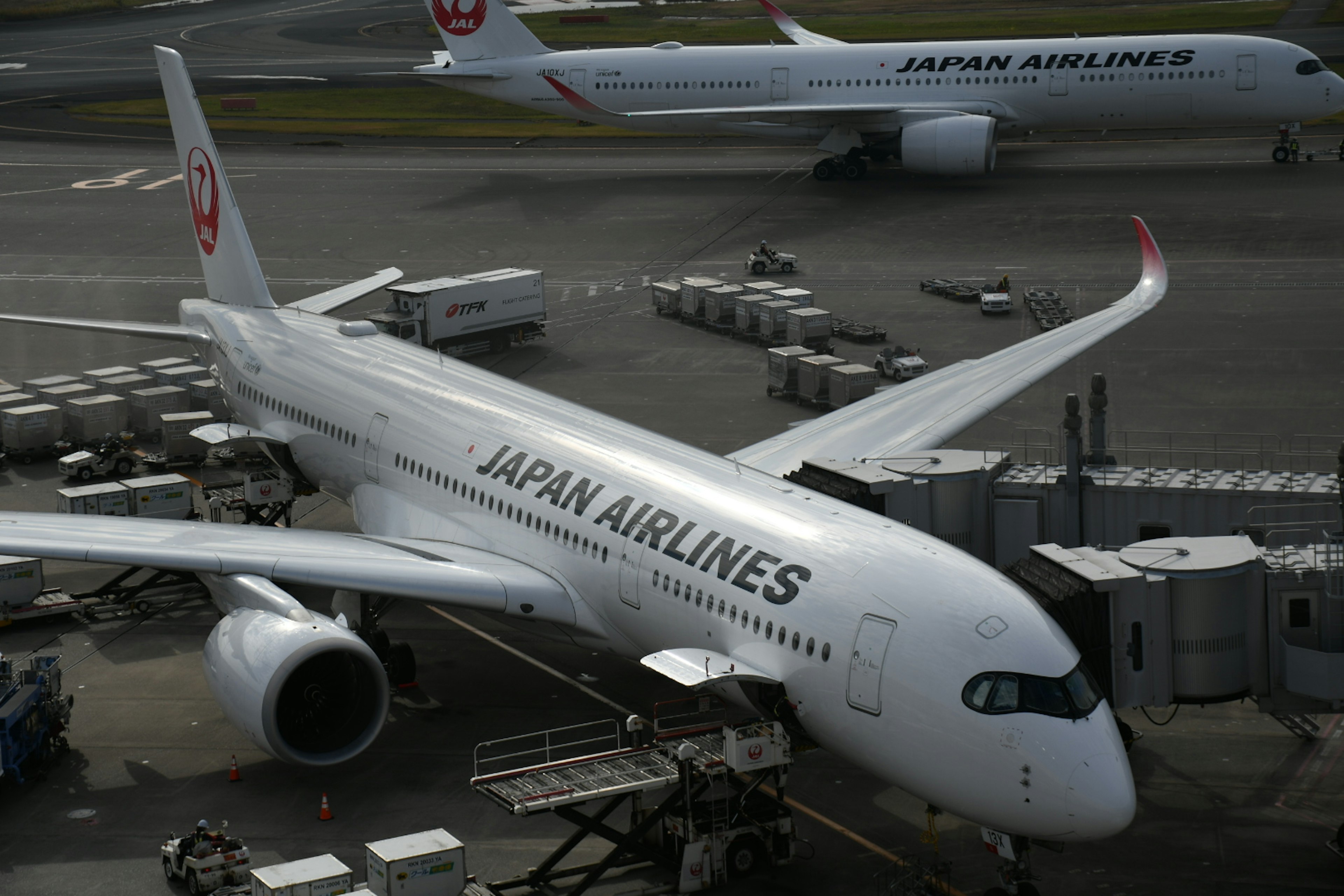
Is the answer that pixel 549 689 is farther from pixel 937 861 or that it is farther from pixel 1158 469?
pixel 1158 469

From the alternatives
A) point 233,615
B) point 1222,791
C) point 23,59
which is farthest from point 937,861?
point 23,59

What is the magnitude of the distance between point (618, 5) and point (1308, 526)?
15457 centimetres

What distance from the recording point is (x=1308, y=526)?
21.2m

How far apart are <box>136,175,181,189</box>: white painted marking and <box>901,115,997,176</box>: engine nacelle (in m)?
35.0

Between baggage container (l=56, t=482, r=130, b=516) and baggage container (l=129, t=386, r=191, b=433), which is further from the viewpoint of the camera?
baggage container (l=129, t=386, r=191, b=433)

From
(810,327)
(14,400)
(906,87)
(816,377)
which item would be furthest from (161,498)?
(906,87)

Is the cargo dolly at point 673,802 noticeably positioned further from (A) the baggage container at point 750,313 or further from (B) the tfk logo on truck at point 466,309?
(A) the baggage container at point 750,313

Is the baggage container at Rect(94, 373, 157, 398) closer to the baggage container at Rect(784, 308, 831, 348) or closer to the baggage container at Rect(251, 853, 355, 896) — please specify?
the baggage container at Rect(784, 308, 831, 348)

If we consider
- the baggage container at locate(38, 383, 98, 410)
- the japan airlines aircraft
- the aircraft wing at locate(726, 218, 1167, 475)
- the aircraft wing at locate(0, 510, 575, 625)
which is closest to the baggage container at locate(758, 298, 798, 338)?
the aircraft wing at locate(726, 218, 1167, 475)

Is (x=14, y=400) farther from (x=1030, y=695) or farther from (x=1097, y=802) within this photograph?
(x=1097, y=802)

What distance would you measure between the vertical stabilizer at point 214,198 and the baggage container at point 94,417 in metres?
6.07

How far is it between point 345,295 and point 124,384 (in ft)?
28.8

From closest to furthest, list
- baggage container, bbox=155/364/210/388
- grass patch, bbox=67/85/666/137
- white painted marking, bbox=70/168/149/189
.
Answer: baggage container, bbox=155/364/210/388
white painted marking, bbox=70/168/149/189
grass patch, bbox=67/85/666/137

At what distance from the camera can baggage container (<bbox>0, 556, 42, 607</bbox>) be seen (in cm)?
Result: 2752
